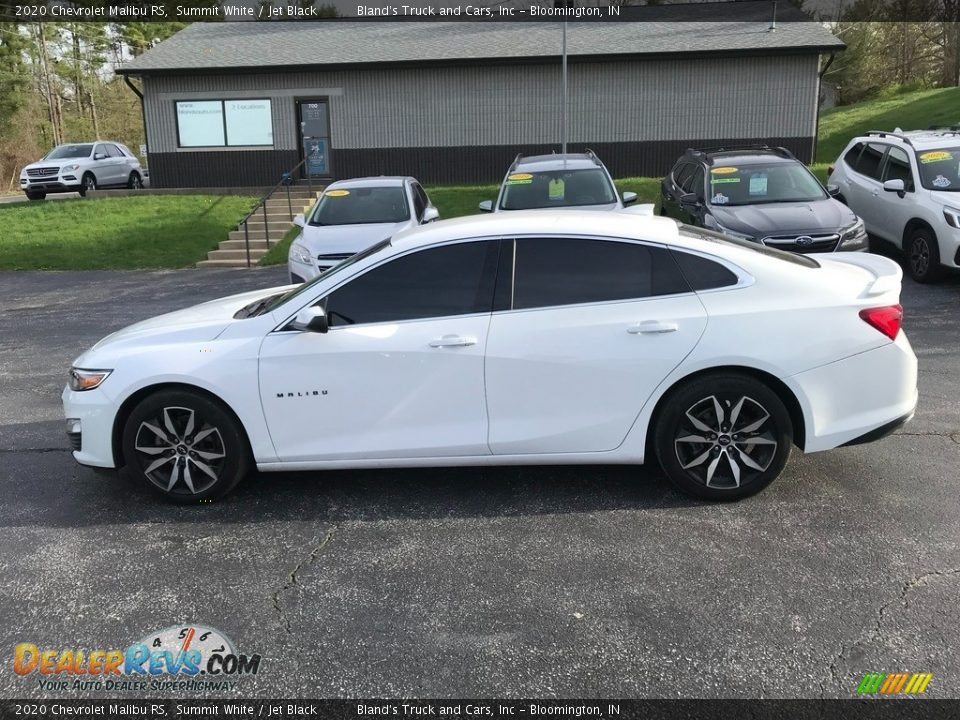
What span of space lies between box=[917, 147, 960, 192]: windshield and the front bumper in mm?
9813

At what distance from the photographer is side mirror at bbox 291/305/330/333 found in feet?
14.1

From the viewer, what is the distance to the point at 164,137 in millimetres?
22953

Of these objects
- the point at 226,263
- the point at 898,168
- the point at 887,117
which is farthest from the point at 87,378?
the point at 887,117

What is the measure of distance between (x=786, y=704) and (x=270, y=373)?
2.93 meters

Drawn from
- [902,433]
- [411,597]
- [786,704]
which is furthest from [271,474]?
[902,433]

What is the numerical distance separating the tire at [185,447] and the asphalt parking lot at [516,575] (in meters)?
0.14

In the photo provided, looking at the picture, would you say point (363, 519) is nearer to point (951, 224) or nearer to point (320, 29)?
point (951, 224)

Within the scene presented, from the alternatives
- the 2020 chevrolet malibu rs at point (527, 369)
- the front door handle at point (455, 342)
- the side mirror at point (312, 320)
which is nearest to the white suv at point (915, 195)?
→ the 2020 chevrolet malibu rs at point (527, 369)

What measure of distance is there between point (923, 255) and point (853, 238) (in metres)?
1.84

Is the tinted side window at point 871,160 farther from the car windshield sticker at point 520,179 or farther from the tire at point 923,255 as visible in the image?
the car windshield sticker at point 520,179

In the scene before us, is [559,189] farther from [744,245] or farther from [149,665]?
[149,665]

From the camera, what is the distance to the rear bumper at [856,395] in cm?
421

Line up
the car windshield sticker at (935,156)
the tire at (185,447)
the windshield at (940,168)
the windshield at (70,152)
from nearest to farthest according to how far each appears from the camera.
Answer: the tire at (185,447) < the windshield at (940,168) < the car windshield sticker at (935,156) < the windshield at (70,152)

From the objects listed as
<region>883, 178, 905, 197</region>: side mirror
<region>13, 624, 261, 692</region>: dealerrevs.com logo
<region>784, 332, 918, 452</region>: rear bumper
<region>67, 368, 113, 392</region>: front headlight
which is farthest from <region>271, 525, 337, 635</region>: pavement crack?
<region>883, 178, 905, 197</region>: side mirror
